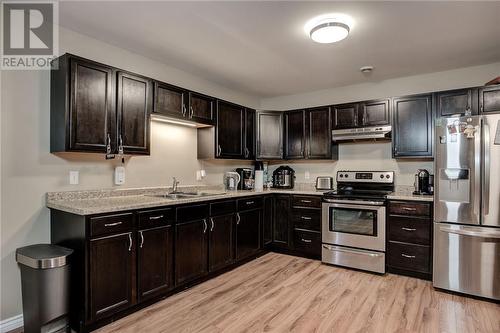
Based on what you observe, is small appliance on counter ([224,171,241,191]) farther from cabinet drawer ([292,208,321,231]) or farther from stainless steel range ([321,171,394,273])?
stainless steel range ([321,171,394,273])

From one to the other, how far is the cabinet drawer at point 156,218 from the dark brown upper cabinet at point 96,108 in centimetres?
65

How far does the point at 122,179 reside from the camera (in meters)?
2.95

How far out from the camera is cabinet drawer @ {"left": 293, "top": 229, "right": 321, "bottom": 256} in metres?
3.84

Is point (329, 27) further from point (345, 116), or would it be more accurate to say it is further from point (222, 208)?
point (222, 208)

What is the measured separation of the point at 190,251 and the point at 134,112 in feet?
4.89

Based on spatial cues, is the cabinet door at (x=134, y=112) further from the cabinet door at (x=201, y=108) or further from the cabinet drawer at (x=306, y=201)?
the cabinet drawer at (x=306, y=201)

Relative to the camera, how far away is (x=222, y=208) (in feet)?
10.7

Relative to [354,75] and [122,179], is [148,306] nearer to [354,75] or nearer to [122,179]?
[122,179]

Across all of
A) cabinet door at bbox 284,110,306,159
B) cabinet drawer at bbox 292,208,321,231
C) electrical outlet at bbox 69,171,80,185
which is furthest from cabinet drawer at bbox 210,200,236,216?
cabinet door at bbox 284,110,306,159

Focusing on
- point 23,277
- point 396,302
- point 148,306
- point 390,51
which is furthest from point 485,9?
point 23,277

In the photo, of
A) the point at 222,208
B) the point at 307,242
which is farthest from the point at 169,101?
the point at 307,242

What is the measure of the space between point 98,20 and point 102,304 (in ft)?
7.62

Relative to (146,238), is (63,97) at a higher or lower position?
higher

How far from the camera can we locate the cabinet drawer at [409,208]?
316 centimetres
